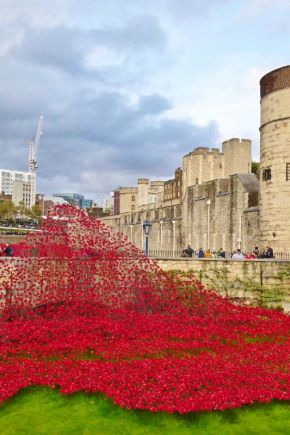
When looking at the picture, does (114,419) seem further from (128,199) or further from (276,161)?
(128,199)

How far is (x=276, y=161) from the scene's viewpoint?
2441 cm

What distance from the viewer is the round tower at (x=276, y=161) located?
78.8 ft

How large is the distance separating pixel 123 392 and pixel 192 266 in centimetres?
1077

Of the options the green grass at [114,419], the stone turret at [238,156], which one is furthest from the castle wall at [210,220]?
the green grass at [114,419]

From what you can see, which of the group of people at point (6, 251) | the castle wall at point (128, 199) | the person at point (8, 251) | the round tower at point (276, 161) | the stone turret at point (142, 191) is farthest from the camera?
the castle wall at point (128, 199)

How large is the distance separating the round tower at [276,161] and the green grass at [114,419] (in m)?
16.0

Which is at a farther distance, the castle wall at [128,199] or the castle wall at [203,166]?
the castle wall at [128,199]

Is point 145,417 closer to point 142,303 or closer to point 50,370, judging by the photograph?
point 50,370

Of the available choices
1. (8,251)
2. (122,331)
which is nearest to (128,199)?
(8,251)

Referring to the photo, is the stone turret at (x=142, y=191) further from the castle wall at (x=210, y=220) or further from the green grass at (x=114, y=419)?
the green grass at (x=114, y=419)

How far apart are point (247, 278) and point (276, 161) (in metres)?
7.58

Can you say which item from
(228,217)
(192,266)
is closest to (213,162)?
(228,217)

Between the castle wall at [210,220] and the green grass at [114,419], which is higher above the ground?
the castle wall at [210,220]

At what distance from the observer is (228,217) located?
1320 inches
